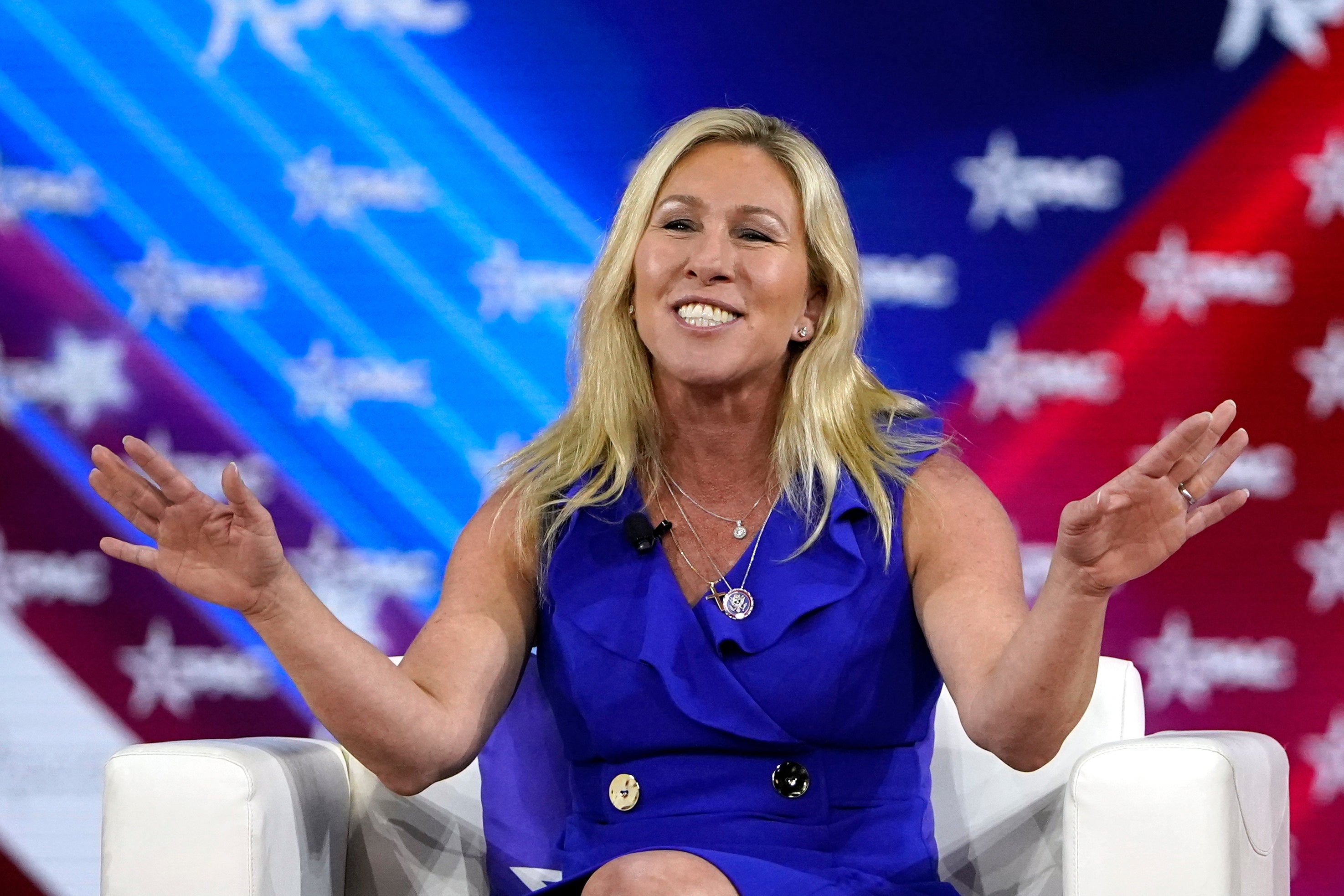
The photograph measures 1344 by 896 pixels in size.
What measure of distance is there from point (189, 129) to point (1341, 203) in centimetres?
256

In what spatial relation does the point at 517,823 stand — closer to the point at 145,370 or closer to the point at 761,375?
the point at 761,375

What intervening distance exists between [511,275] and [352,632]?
167 centimetres

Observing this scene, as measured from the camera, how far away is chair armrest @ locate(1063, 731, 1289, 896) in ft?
5.36

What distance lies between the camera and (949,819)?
221 cm

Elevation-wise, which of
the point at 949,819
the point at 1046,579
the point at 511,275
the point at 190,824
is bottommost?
the point at 190,824

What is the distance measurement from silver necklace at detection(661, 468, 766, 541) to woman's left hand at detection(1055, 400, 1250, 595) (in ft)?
2.27

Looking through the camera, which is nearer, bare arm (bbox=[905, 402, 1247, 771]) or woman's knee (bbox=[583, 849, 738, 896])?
bare arm (bbox=[905, 402, 1247, 771])

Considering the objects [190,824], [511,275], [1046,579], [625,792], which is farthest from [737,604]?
[511,275]

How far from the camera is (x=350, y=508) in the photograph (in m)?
3.51

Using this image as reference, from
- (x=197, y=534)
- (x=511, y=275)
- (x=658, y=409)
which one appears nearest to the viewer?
(x=197, y=534)

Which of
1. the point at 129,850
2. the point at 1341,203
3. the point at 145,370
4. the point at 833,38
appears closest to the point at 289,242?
the point at 145,370

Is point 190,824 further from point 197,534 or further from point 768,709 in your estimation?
point 768,709

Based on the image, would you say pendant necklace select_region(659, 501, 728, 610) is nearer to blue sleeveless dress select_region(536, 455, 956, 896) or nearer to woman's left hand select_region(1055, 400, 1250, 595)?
blue sleeveless dress select_region(536, 455, 956, 896)

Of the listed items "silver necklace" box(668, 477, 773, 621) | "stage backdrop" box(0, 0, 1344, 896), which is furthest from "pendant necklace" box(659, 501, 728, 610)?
"stage backdrop" box(0, 0, 1344, 896)
